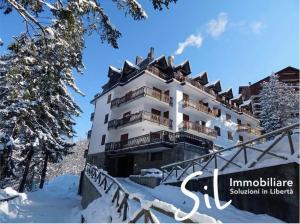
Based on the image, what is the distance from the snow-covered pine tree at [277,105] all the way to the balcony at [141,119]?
15435 mm

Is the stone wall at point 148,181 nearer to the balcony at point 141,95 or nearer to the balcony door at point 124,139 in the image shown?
the balcony door at point 124,139

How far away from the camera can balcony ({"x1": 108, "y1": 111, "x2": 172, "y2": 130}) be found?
26.6 metres

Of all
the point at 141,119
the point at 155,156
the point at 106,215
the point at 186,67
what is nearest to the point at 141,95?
the point at 141,119

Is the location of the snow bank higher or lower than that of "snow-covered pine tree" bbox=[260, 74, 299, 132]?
lower

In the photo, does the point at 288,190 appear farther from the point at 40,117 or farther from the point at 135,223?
the point at 40,117

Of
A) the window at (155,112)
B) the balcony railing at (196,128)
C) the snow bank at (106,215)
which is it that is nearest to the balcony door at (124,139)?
the window at (155,112)

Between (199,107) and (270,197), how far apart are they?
77.8 feet

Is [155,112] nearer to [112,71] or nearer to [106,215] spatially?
[112,71]

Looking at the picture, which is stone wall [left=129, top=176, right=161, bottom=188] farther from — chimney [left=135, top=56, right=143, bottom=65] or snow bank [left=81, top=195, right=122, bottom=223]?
chimney [left=135, top=56, right=143, bottom=65]

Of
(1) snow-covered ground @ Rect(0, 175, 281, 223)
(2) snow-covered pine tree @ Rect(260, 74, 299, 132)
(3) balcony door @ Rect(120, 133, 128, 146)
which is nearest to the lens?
(1) snow-covered ground @ Rect(0, 175, 281, 223)

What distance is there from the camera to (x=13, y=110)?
17688 mm

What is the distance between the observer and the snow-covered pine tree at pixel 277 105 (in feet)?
113

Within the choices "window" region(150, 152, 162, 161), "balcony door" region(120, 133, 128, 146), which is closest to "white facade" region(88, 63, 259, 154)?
"balcony door" region(120, 133, 128, 146)

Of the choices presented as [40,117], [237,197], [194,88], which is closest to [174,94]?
[194,88]
